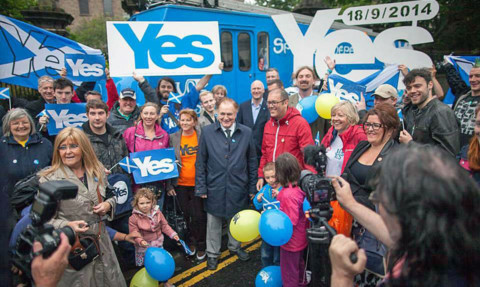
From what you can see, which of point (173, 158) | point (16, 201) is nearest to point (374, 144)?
point (173, 158)

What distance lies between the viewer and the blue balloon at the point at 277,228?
2.77 meters

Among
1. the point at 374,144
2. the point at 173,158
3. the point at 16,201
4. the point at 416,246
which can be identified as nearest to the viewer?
the point at 416,246

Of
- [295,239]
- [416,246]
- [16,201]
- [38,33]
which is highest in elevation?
[38,33]

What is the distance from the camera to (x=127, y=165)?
3.64 metres

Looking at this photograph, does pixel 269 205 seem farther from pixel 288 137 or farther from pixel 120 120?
pixel 120 120

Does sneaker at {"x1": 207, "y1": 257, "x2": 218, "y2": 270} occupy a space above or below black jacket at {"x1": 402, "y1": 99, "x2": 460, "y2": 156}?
below

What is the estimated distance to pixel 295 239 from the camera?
9.82 ft

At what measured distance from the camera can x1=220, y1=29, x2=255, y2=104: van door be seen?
7879 mm

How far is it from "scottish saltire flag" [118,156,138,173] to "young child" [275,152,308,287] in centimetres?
176

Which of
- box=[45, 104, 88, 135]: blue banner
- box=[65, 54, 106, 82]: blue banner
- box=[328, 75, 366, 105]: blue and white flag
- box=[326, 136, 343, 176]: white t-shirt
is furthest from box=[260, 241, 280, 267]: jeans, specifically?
box=[65, 54, 106, 82]: blue banner

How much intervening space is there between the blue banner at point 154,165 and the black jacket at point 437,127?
2.84m

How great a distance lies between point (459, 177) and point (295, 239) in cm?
202

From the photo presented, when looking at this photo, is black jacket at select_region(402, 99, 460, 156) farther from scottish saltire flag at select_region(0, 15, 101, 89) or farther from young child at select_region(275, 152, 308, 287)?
scottish saltire flag at select_region(0, 15, 101, 89)

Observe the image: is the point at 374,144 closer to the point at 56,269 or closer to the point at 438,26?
the point at 56,269
